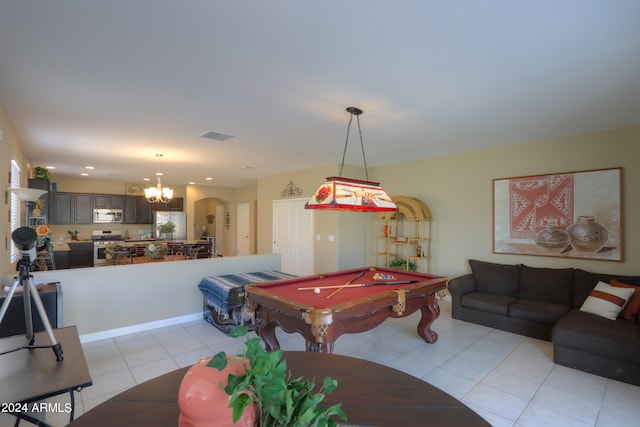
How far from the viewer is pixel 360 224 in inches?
257

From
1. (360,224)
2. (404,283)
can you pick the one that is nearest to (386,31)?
(404,283)

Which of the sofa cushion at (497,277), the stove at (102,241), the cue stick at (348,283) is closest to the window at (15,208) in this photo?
the stove at (102,241)

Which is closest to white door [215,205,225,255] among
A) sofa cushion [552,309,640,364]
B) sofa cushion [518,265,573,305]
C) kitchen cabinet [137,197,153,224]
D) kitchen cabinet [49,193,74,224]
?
kitchen cabinet [137,197,153,224]

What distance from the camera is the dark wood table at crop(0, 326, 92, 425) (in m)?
1.17

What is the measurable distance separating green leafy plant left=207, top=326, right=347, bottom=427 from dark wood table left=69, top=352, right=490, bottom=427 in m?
0.36

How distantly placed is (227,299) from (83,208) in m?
7.04

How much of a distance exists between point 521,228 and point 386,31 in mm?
3906

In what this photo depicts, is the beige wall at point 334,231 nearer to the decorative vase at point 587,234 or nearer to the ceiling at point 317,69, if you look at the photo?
the ceiling at point 317,69

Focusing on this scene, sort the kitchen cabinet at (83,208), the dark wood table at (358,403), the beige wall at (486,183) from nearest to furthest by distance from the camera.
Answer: the dark wood table at (358,403), the beige wall at (486,183), the kitchen cabinet at (83,208)

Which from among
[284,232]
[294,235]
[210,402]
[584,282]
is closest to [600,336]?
[584,282]

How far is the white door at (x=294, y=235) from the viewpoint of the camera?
23.0 feet

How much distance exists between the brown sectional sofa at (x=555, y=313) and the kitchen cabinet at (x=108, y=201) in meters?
8.91

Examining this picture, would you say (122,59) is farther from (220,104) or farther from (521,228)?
(521,228)

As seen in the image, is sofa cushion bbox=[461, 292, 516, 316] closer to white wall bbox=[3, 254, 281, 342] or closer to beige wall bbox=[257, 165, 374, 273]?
beige wall bbox=[257, 165, 374, 273]
